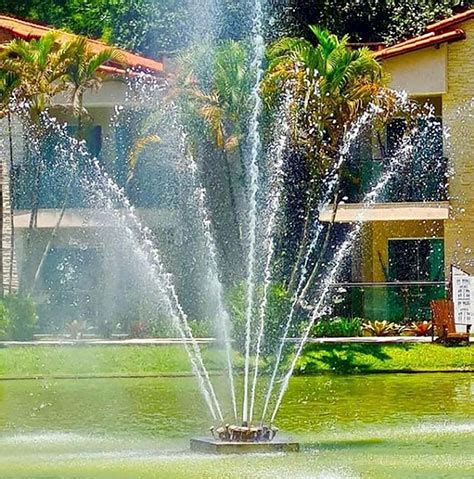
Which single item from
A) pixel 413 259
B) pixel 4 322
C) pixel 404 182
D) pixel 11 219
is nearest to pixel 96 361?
pixel 4 322

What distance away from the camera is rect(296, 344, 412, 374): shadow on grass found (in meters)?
28.7

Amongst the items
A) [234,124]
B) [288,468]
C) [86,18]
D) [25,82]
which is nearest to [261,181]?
[234,124]

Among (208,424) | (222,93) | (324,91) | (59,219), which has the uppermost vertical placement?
(222,93)

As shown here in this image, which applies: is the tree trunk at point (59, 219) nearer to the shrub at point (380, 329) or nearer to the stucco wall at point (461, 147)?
the shrub at point (380, 329)

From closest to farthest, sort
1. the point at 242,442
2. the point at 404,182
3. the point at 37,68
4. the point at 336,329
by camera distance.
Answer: the point at 242,442, the point at 336,329, the point at 37,68, the point at 404,182

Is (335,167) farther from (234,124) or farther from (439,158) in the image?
(439,158)

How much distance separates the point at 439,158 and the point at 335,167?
6213 millimetres

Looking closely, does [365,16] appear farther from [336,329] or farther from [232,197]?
[336,329]

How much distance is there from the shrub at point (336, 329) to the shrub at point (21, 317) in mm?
6249

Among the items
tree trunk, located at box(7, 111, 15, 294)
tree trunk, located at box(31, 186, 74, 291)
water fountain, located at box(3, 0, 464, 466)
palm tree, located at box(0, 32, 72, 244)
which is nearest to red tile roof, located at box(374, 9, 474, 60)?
water fountain, located at box(3, 0, 464, 466)

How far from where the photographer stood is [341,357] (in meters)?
29.2

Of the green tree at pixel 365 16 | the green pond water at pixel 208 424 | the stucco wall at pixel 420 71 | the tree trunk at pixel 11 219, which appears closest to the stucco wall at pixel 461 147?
the stucco wall at pixel 420 71

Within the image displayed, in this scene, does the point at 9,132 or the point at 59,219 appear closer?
the point at 9,132

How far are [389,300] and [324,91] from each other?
20.5ft
